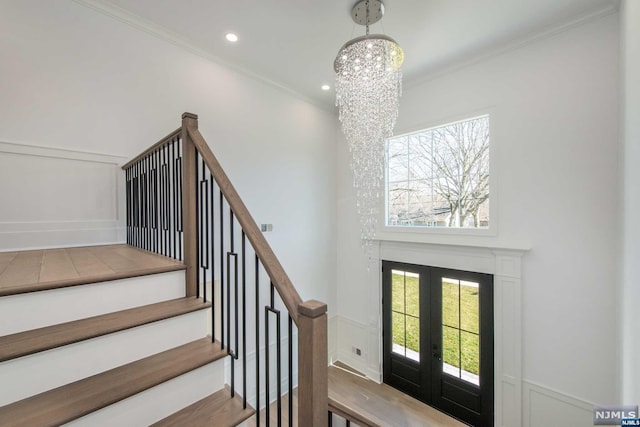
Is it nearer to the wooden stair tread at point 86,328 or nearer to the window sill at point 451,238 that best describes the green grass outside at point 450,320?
the window sill at point 451,238

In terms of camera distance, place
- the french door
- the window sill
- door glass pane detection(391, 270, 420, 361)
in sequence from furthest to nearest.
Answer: door glass pane detection(391, 270, 420, 361) < the french door < the window sill

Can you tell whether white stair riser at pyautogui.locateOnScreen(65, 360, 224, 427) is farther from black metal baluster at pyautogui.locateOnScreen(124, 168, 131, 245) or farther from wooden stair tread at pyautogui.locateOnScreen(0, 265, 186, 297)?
black metal baluster at pyautogui.locateOnScreen(124, 168, 131, 245)

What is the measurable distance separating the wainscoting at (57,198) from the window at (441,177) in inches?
142

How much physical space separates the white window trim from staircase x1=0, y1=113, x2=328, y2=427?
2910 millimetres

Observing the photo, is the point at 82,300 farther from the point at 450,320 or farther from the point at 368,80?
the point at 450,320

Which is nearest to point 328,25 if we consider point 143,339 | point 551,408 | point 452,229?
point 452,229

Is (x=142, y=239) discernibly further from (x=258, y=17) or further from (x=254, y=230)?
(x=258, y=17)

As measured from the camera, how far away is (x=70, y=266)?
169 centimetres

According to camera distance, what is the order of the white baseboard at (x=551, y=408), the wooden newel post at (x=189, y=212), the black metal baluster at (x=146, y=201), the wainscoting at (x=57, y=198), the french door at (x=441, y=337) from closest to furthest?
the wooden newel post at (x=189, y=212)
the wainscoting at (x=57, y=198)
the black metal baluster at (x=146, y=201)
the white baseboard at (x=551, y=408)
the french door at (x=441, y=337)

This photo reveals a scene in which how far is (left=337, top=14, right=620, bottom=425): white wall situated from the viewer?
2.56 m

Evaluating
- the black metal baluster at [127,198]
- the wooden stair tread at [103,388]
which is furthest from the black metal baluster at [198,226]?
the black metal baluster at [127,198]

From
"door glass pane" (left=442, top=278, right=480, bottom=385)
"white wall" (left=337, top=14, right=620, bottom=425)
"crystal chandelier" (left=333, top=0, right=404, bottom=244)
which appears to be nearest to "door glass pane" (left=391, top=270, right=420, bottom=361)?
"door glass pane" (left=442, top=278, right=480, bottom=385)

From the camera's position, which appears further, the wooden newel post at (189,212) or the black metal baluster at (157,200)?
the black metal baluster at (157,200)

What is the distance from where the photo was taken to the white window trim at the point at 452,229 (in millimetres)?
3215
